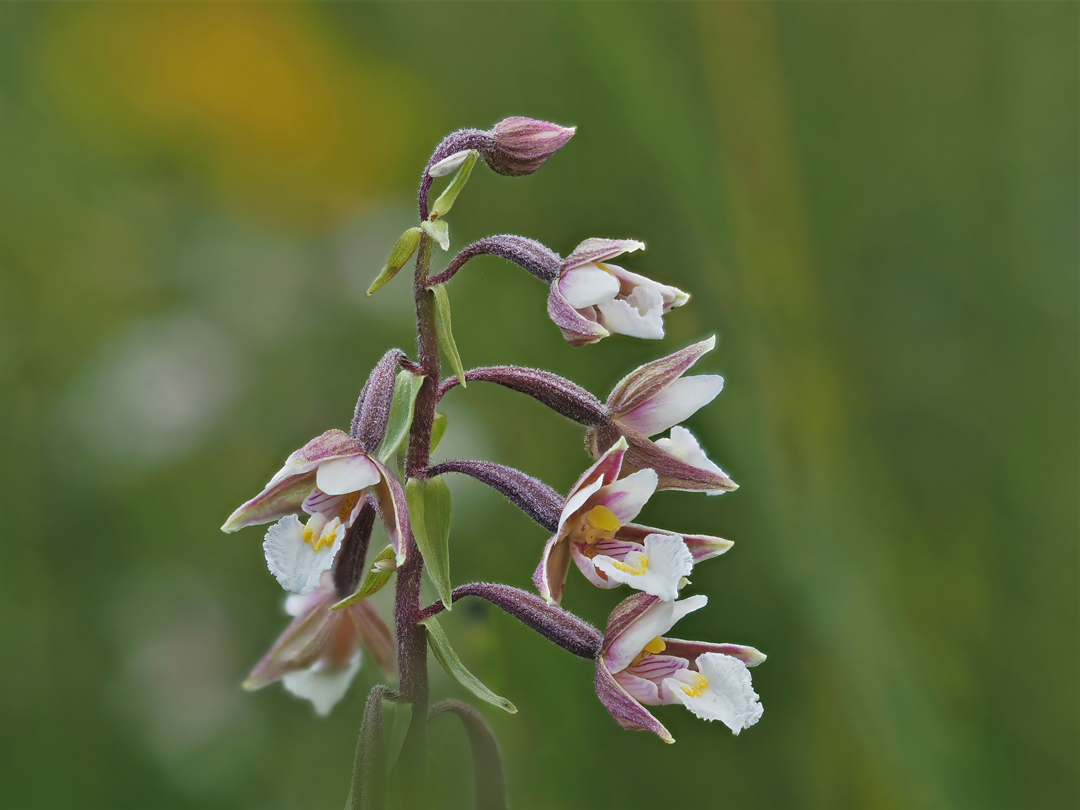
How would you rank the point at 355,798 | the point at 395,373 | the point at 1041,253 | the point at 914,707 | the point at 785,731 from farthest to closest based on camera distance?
the point at 1041,253
the point at 785,731
the point at 914,707
the point at 395,373
the point at 355,798

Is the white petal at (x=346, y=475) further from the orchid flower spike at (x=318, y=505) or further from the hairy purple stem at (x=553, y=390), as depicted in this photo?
the hairy purple stem at (x=553, y=390)

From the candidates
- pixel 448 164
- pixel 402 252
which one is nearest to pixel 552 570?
pixel 402 252

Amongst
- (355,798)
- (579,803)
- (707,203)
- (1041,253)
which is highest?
(707,203)

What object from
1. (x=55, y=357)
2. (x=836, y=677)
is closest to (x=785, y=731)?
(x=836, y=677)

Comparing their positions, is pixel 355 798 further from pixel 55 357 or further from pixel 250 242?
pixel 250 242

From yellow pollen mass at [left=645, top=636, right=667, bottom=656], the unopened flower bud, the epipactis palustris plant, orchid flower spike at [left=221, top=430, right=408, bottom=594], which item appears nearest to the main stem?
the epipactis palustris plant

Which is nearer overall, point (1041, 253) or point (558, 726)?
point (558, 726)
